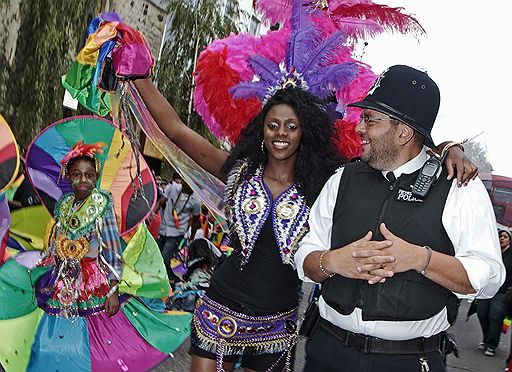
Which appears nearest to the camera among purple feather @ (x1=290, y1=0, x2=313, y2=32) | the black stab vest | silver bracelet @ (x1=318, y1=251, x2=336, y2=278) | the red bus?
the black stab vest

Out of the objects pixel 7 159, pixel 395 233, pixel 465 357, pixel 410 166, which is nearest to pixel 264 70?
pixel 410 166

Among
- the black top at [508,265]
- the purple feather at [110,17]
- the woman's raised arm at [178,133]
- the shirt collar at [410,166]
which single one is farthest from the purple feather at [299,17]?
the black top at [508,265]

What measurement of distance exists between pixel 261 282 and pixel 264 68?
1.19 m

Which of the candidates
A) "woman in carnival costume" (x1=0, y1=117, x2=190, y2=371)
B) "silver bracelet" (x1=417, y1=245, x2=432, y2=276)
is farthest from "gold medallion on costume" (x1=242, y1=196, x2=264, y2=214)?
"woman in carnival costume" (x1=0, y1=117, x2=190, y2=371)

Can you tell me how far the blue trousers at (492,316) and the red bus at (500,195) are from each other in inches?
40.9

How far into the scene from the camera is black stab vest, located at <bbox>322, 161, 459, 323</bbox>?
7.60 ft

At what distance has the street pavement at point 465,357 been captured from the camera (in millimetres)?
5727

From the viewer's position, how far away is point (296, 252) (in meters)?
2.77

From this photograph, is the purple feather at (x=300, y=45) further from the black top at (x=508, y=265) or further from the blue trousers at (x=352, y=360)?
the black top at (x=508, y=265)

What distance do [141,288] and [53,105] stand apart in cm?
685

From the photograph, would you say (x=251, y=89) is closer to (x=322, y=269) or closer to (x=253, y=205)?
(x=253, y=205)

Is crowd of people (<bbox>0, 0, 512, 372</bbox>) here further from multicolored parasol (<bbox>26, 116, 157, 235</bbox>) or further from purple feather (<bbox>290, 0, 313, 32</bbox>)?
multicolored parasol (<bbox>26, 116, 157, 235</bbox>)

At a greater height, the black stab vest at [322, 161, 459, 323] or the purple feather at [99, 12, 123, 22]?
the purple feather at [99, 12, 123, 22]

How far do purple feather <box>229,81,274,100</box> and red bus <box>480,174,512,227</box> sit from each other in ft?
4.22
